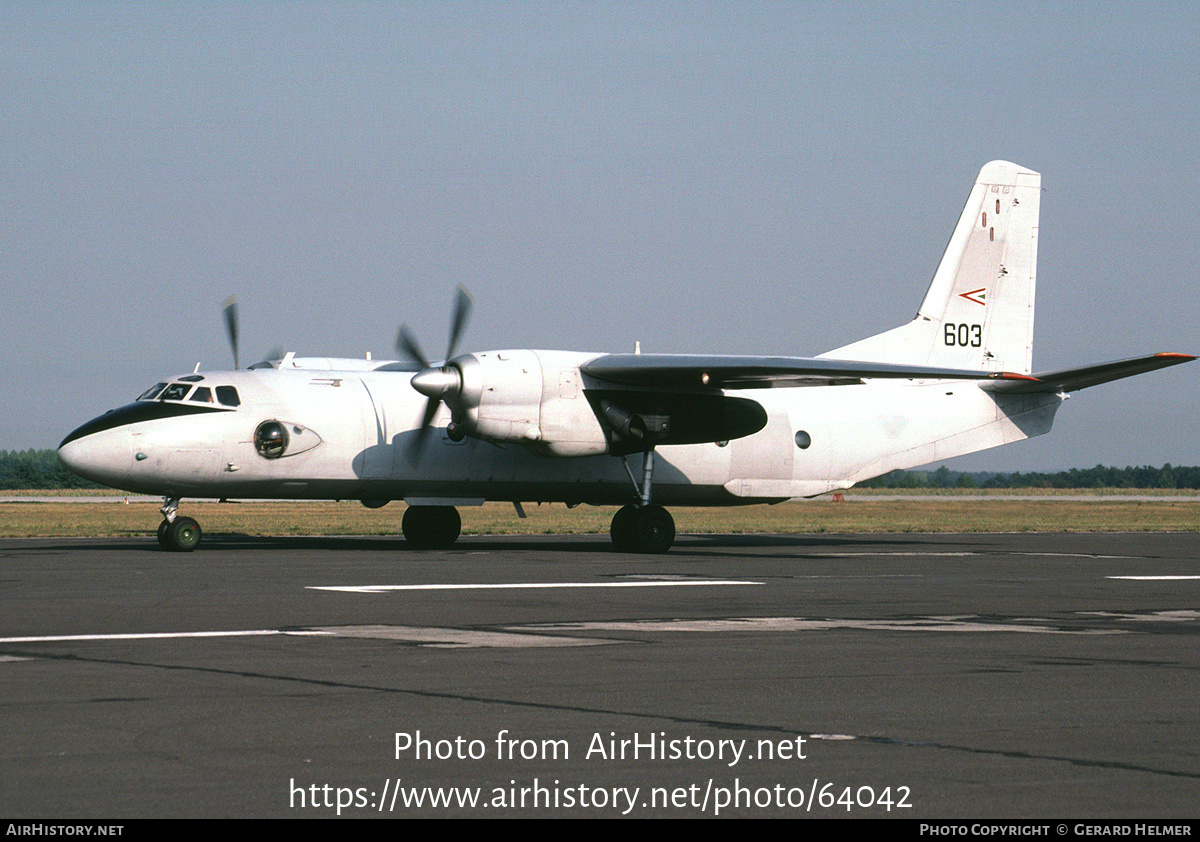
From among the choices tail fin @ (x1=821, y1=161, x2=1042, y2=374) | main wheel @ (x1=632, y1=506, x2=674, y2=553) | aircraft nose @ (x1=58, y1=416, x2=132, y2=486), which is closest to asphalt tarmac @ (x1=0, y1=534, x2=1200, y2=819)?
aircraft nose @ (x1=58, y1=416, x2=132, y2=486)

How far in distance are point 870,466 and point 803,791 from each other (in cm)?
2529

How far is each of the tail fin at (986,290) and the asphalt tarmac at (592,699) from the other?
1522 centimetres

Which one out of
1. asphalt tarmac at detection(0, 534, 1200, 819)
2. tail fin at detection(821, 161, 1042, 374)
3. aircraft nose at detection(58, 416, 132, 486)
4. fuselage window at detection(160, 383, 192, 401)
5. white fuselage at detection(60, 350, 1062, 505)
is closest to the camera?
asphalt tarmac at detection(0, 534, 1200, 819)

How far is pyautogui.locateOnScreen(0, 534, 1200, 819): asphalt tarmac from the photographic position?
5996 millimetres

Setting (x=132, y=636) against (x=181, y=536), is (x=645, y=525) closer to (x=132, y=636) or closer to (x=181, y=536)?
(x=181, y=536)

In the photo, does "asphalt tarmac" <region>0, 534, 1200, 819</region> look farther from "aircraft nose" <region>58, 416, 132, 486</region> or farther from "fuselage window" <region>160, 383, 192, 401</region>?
"fuselage window" <region>160, 383, 192, 401</region>

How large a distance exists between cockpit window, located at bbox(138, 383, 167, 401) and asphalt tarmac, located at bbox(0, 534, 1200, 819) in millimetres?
7558

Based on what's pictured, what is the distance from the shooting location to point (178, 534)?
959 inches

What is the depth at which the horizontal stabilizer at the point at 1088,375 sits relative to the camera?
84.6 ft

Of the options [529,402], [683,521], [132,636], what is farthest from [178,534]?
[683,521]

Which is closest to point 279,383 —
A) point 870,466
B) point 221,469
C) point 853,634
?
point 221,469

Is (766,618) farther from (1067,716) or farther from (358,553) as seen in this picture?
(358,553)

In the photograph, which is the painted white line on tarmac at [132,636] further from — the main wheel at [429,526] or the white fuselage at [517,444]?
the main wheel at [429,526]

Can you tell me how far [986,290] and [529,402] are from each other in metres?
14.2
